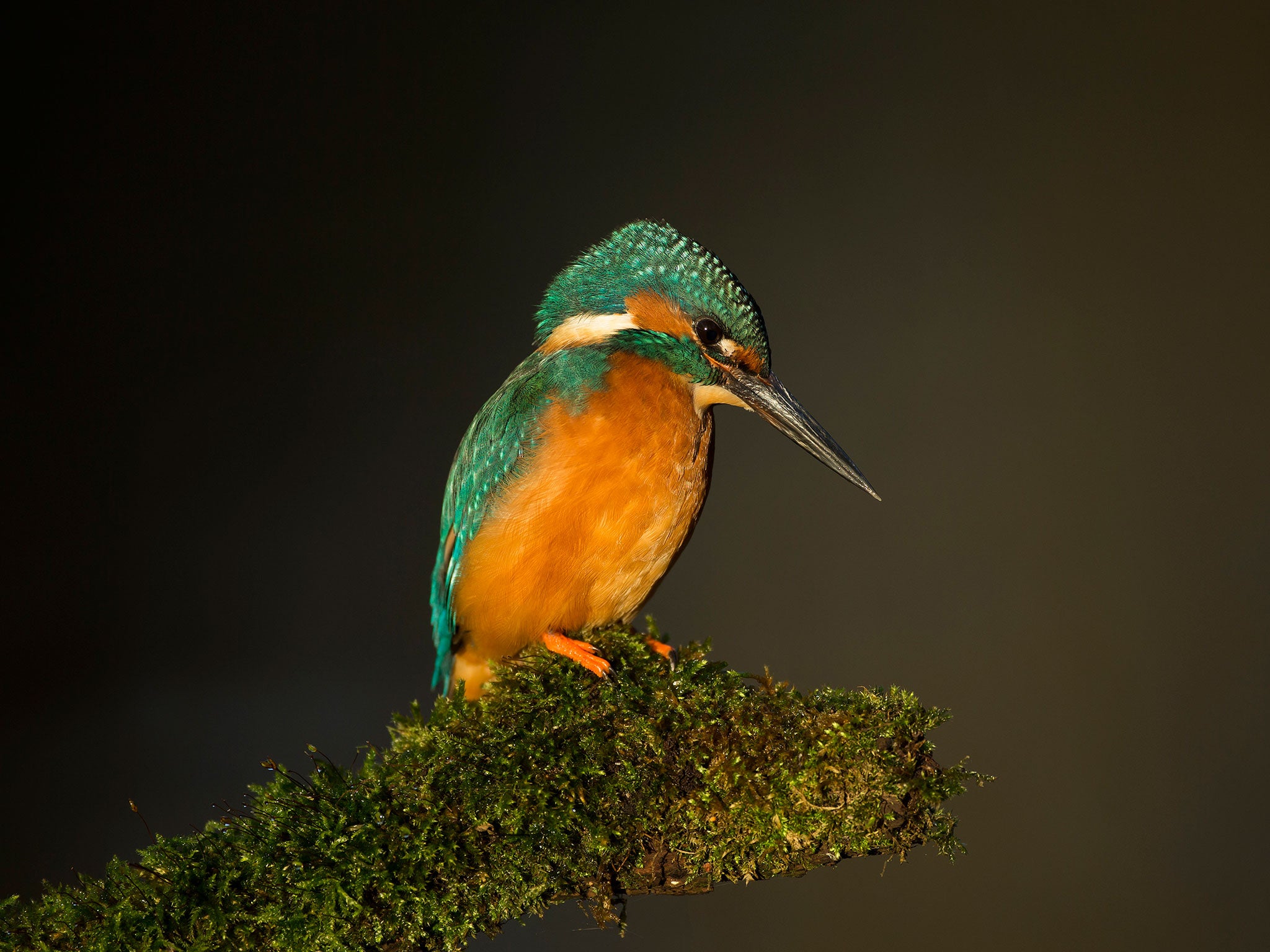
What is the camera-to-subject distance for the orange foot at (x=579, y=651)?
62.5 inches

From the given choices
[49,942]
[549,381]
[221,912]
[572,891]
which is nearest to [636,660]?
[572,891]

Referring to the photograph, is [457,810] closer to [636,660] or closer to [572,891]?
[572,891]

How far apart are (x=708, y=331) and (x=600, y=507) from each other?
37cm

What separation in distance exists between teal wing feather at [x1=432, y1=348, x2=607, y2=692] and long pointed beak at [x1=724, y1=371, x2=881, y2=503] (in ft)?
0.86

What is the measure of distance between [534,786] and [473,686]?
72 centimetres

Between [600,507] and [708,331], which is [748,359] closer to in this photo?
[708,331]

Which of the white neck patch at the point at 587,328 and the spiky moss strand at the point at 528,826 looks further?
the white neck patch at the point at 587,328

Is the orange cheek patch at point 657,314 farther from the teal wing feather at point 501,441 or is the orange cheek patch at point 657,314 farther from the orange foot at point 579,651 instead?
the orange foot at point 579,651

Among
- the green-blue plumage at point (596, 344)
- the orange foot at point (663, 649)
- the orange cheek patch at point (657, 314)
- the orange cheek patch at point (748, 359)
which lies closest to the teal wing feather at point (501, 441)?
the green-blue plumage at point (596, 344)

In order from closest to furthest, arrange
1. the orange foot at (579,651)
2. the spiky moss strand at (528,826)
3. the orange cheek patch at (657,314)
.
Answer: the spiky moss strand at (528,826) → the orange foot at (579,651) → the orange cheek patch at (657,314)

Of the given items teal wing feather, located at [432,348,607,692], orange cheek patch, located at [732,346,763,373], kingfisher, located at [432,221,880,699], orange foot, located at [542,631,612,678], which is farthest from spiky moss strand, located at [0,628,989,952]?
orange cheek patch, located at [732,346,763,373]

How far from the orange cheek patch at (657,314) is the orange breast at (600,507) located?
2.8 inches

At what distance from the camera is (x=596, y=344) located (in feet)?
5.75

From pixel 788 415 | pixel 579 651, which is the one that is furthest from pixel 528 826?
pixel 788 415
